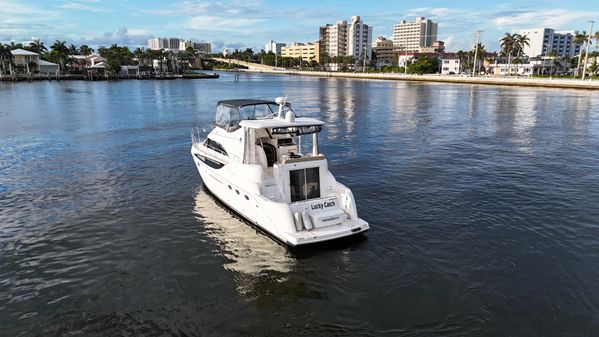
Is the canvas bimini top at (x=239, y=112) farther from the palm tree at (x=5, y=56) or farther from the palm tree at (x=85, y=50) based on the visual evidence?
the palm tree at (x=85, y=50)

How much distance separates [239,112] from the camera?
745 inches

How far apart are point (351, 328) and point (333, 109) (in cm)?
5028

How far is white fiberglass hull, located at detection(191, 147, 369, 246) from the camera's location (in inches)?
532

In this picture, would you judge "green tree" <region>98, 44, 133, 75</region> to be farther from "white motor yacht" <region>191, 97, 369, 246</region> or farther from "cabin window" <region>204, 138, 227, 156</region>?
"white motor yacht" <region>191, 97, 369, 246</region>

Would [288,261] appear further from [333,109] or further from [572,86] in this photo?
[572,86]

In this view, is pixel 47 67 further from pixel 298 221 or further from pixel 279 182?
pixel 298 221

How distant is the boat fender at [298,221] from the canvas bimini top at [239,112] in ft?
21.1

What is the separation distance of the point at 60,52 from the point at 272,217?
507 feet

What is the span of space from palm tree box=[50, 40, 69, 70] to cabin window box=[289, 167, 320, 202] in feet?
501

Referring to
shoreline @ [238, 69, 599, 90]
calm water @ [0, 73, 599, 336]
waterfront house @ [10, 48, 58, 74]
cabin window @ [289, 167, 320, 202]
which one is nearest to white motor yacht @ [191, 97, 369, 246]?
cabin window @ [289, 167, 320, 202]

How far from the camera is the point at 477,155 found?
28.7 m

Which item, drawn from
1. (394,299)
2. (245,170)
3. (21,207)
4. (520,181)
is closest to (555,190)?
(520,181)

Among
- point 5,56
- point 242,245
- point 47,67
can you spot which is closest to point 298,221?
point 242,245

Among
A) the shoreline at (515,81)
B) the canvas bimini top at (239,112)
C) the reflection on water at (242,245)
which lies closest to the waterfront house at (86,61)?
the shoreline at (515,81)
